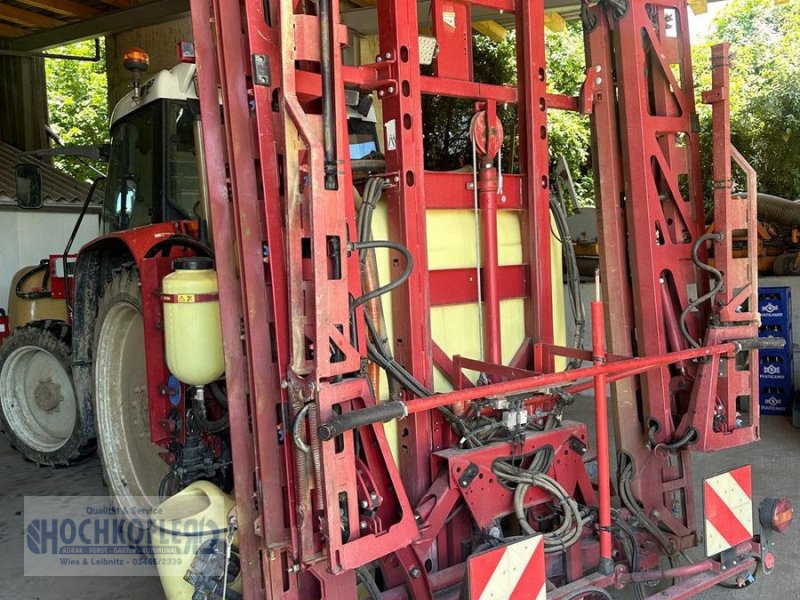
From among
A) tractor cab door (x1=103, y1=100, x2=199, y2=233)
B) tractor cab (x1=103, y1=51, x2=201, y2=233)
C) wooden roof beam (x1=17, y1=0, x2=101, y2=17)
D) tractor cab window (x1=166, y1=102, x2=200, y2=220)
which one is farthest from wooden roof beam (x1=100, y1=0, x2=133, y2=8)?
tractor cab window (x1=166, y1=102, x2=200, y2=220)

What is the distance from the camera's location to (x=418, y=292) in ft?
8.07

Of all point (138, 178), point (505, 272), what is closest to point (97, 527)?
point (138, 178)

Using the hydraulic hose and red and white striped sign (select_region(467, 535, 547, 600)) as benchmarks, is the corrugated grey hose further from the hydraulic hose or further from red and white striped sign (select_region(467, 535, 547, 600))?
red and white striped sign (select_region(467, 535, 547, 600))

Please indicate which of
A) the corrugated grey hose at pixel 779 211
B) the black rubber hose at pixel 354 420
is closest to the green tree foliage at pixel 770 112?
the corrugated grey hose at pixel 779 211

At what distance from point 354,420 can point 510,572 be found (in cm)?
72

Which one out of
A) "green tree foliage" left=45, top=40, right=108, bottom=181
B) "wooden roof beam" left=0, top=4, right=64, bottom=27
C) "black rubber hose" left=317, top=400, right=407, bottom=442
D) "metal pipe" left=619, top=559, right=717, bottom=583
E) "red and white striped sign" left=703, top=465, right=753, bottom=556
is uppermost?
"green tree foliage" left=45, top=40, right=108, bottom=181

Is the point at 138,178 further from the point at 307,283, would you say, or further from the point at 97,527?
the point at 307,283

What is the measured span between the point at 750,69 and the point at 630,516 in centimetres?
1144

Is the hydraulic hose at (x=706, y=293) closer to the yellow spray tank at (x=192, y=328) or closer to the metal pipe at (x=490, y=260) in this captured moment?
the metal pipe at (x=490, y=260)

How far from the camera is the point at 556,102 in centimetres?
289

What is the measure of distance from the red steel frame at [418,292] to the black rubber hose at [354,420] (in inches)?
2.3

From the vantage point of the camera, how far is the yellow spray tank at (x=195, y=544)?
2.32 meters

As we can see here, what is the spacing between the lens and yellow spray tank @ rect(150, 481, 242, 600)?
91.4 inches

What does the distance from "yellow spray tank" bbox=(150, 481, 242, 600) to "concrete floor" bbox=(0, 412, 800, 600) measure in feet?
2.23
